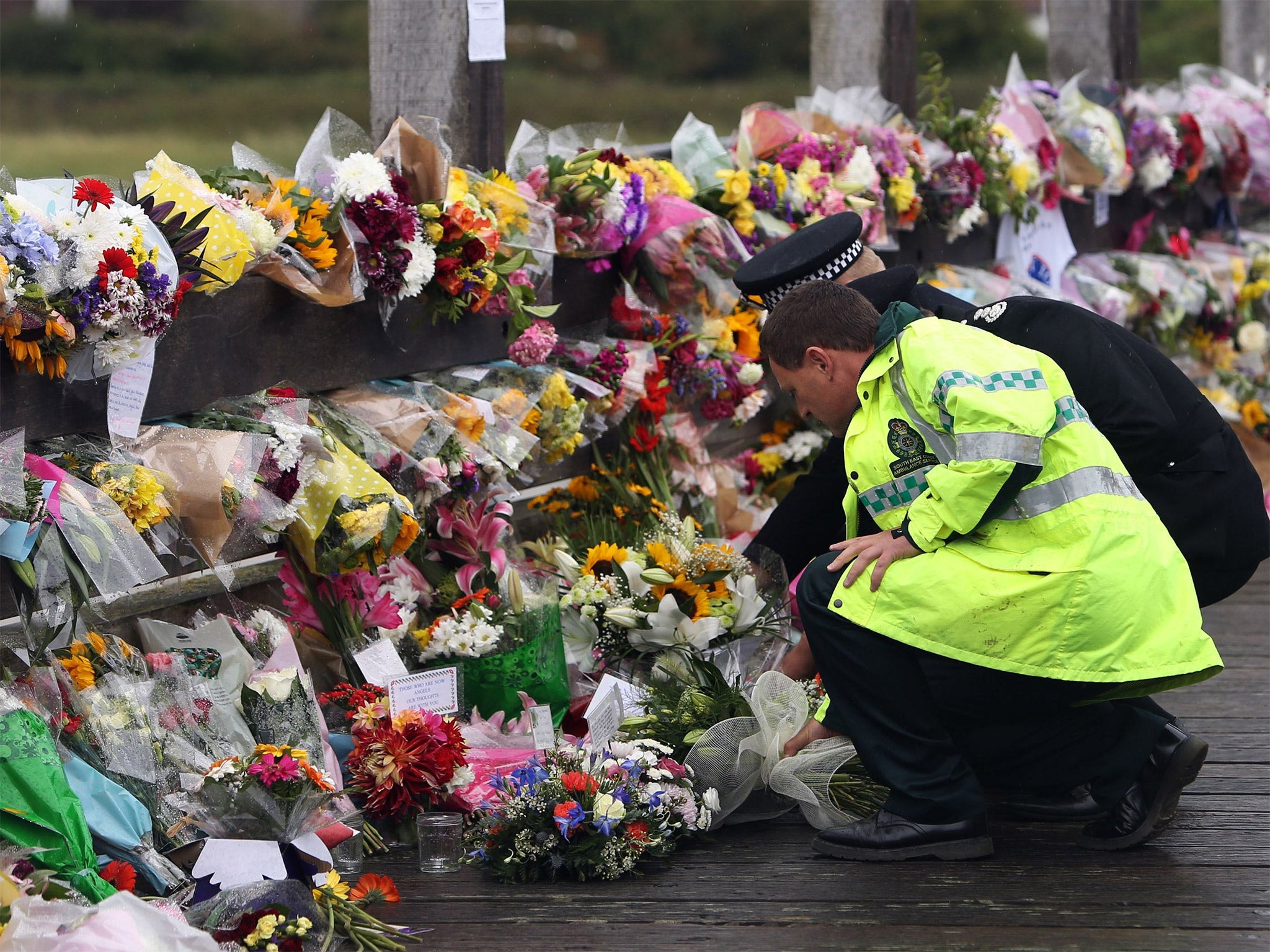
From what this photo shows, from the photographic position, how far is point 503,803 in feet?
8.85

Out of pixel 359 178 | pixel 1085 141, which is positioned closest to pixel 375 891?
pixel 359 178

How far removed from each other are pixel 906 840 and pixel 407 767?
914mm

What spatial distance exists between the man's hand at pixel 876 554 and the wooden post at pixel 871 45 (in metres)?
3.34

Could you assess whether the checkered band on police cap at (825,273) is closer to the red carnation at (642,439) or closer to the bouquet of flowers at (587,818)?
the red carnation at (642,439)

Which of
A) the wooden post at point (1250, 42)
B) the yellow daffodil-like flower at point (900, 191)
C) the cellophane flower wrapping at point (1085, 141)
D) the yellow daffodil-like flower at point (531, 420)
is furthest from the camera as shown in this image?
the wooden post at point (1250, 42)

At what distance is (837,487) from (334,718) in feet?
3.98

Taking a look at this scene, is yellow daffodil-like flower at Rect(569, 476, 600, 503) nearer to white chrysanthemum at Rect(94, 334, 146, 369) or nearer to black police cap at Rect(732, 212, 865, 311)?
black police cap at Rect(732, 212, 865, 311)

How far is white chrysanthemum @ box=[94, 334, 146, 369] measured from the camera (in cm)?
270

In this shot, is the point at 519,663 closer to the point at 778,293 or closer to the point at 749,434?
the point at 778,293

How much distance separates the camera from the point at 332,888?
2426 millimetres

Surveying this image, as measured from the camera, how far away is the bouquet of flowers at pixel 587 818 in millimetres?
2625

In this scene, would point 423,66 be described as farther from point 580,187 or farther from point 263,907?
point 263,907

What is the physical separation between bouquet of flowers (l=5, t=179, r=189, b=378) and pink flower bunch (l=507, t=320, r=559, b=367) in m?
1.12

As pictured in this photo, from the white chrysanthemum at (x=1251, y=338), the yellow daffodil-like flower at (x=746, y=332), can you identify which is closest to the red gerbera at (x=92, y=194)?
the yellow daffodil-like flower at (x=746, y=332)
